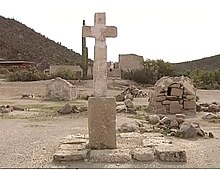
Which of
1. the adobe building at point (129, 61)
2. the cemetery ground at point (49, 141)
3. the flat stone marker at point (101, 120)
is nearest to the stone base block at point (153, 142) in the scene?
the cemetery ground at point (49, 141)

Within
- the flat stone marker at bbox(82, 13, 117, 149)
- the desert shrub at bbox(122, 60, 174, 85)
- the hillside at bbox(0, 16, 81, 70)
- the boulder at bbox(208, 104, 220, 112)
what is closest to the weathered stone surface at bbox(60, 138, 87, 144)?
the flat stone marker at bbox(82, 13, 117, 149)

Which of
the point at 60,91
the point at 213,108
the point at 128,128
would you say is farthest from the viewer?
the point at 60,91

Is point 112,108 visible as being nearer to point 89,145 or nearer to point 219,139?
point 89,145

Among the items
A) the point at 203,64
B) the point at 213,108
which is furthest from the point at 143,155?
the point at 203,64

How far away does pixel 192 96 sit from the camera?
52.5ft

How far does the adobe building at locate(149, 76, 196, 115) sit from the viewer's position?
627 inches

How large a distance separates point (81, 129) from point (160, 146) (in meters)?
3.59

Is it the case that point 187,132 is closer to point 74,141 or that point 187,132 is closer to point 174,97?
point 74,141

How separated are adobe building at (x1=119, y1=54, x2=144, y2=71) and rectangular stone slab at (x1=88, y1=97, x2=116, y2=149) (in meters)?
34.6

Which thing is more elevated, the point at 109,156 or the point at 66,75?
the point at 66,75

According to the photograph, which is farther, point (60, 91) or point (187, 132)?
point (60, 91)

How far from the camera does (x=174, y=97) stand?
16.0 metres

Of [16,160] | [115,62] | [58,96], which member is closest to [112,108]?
[16,160]

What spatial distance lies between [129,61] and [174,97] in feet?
88.4
